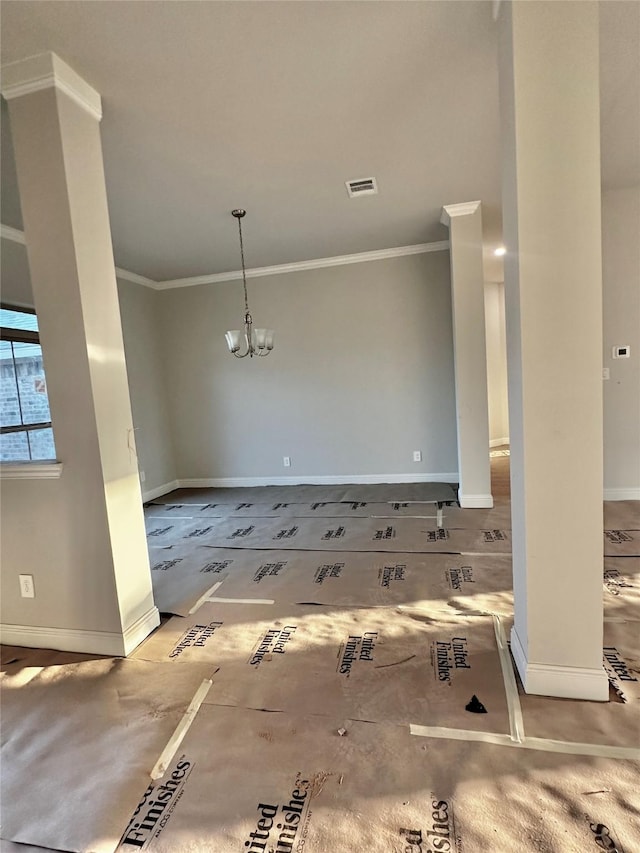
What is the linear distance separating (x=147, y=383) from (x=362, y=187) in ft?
11.2

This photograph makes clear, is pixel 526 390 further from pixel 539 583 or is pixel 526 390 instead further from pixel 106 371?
pixel 106 371

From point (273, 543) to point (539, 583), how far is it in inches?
88.5

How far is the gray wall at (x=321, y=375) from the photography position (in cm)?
491

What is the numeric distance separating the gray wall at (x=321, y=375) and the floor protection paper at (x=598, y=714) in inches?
130

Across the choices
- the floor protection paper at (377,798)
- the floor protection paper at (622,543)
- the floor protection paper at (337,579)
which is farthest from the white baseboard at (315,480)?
the floor protection paper at (377,798)

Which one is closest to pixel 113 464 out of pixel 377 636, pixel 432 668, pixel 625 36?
pixel 377 636

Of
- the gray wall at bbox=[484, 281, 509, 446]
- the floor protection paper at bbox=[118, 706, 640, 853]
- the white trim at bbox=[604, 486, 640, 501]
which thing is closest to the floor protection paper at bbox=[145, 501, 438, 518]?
the white trim at bbox=[604, 486, 640, 501]

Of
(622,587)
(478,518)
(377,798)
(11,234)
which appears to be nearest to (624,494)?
(478,518)

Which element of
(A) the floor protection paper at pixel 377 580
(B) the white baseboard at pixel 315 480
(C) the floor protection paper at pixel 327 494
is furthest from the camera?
(B) the white baseboard at pixel 315 480

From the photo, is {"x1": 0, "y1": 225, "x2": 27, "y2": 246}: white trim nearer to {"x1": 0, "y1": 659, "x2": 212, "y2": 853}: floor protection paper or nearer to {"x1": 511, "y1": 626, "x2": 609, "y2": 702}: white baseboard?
{"x1": 0, "y1": 659, "x2": 212, "y2": 853}: floor protection paper

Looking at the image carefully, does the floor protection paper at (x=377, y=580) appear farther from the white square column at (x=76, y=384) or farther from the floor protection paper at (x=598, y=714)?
the white square column at (x=76, y=384)

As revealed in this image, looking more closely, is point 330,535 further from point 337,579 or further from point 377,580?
point 377,580

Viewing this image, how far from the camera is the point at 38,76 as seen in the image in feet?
6.10

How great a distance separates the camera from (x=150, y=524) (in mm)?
4211
